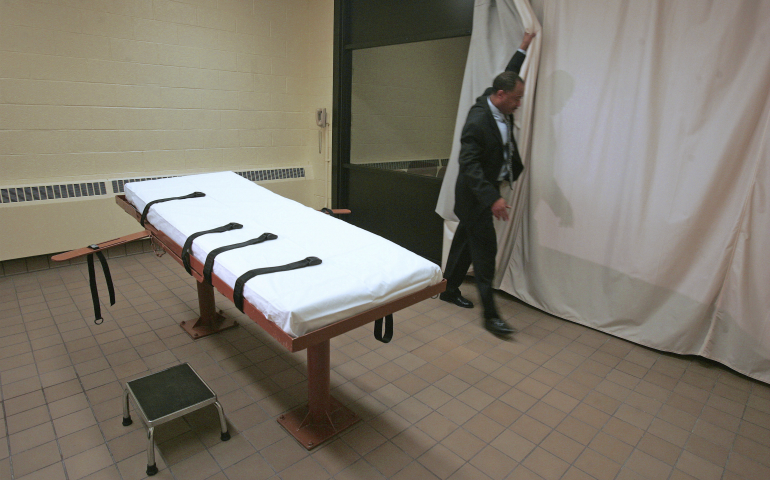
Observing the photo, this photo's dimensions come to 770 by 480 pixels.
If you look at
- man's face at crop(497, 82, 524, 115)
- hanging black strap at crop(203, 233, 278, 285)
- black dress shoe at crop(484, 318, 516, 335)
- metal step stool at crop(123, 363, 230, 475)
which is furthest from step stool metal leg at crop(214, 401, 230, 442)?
man's face at crop(497, 82, 524, 115)

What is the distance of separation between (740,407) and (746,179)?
3.82ft

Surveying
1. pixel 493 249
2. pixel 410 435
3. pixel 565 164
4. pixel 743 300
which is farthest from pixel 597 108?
pixel 410 435

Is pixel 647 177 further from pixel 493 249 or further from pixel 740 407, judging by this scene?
pixel 740 407

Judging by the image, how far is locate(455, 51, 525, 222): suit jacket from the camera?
2734 mm

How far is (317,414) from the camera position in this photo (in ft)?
6.63

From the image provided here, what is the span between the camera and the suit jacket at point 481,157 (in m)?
2.73

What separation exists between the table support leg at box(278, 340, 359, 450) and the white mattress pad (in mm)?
368

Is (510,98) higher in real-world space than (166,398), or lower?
higher

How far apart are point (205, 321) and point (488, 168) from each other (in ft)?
6.57

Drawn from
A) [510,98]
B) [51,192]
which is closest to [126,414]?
[51,192]

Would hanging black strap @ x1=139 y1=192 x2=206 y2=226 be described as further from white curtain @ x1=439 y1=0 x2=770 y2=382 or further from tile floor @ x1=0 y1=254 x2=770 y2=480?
white curtain @ x1=439 y1=0 x2=770 y2=382

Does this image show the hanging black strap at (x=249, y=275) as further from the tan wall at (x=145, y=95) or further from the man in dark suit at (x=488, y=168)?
the tan wall at (x=145, y=95)

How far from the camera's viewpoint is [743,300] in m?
2.49

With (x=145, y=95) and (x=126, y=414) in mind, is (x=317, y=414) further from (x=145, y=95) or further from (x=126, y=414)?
(x=145, y=95)
